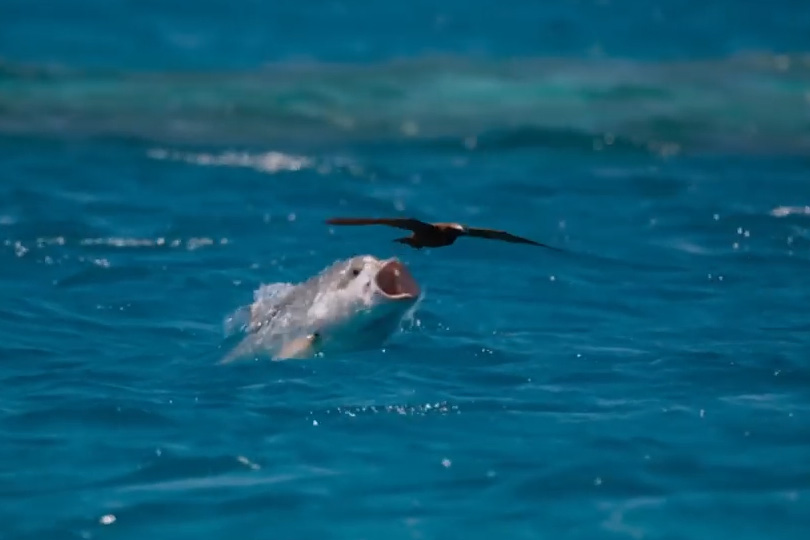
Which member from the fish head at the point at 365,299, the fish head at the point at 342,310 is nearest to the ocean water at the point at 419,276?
the fish head at the point at 342,310

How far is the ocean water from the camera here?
18.1 ft

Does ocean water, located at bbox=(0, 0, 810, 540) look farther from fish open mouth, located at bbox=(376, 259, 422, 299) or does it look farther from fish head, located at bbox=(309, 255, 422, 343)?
fish open mouth, located at bbox=(376, 259, 422, 299)

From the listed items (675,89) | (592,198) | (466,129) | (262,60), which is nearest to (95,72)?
(262,60)

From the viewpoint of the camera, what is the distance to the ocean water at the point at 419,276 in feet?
18.1

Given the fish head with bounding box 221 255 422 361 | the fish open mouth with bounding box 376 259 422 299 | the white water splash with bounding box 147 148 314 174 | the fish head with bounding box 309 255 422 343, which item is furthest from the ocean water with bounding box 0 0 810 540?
the fish open mouth with bounding box 376 259 422 299

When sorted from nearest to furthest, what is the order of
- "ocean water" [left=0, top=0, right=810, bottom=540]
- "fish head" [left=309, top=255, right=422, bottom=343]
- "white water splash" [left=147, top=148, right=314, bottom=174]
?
"ocean water" [left=0, top=0, right=810, bottom=540], "fish head" [left=309, top=255, right=422, bottom=343], "white water splash" [left=147, top=148, right=314, bottom=174]

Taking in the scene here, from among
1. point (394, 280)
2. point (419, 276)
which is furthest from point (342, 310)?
point (419, 276)

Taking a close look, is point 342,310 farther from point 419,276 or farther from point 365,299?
point 419,276

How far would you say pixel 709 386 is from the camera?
22.4 feet

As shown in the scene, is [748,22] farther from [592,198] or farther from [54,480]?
[54,480]

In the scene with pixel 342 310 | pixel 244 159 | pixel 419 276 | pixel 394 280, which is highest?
pixel 244 159

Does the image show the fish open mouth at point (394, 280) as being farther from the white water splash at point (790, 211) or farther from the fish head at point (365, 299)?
the white water splash at point (790, 211)

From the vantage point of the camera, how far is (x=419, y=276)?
932cm

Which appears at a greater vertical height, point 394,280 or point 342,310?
point 394,280
